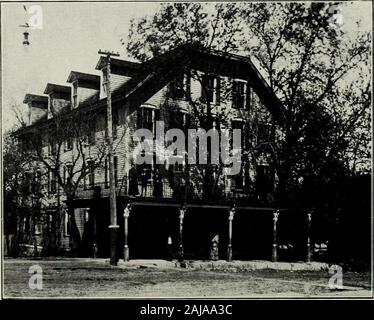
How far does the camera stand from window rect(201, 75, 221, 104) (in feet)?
54.8

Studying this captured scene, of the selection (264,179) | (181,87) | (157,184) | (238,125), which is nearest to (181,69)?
(181,87)

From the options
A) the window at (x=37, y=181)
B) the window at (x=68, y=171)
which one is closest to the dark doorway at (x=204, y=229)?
the window at (x=68, y=171)

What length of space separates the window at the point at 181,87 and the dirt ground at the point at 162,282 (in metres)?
4.82

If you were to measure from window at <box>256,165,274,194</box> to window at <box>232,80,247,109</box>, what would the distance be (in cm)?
179

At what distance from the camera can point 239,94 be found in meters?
16.6

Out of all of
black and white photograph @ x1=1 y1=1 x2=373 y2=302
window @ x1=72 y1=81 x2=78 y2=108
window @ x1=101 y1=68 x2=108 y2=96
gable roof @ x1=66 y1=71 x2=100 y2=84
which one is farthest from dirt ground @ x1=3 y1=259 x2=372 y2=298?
window @ x1=101 y1=68 x2=108 y2=96

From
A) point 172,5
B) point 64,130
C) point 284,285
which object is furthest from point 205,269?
point 172,5

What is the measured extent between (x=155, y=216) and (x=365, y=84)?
26.5 ft

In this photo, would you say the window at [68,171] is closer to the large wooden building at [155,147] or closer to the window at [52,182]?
the large wooden building at [155,147]

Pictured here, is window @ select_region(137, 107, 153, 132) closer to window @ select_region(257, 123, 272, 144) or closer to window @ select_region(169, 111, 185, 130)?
window @ select_region(169, 111, 185, 130)

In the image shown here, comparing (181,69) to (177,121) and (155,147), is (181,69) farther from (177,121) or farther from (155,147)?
(155,147)
